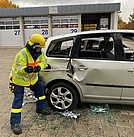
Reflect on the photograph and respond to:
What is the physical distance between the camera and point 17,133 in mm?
2900

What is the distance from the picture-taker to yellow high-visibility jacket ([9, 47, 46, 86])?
2828 millimetres

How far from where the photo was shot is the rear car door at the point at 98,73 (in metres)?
3.32

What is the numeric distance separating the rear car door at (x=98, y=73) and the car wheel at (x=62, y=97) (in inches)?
8.9

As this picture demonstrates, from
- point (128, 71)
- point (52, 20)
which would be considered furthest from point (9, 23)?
point (128, 71)

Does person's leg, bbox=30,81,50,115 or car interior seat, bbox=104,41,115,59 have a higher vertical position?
car interior seat, bbox=104,41,115,59


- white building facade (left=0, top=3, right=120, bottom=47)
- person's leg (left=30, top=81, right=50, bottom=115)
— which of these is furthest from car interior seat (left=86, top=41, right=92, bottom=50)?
white building facade (left=0, top=3, right=120, bottom=47)

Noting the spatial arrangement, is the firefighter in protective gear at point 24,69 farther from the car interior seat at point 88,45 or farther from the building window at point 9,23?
the building window at point 9,23

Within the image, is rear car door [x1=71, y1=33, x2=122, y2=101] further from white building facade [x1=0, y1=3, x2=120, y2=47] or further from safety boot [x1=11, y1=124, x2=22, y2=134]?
white building facade [x1=0, y1=3, x2=120, y2=47]

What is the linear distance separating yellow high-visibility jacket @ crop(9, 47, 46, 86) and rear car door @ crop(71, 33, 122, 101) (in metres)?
0.78

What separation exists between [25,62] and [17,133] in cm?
117

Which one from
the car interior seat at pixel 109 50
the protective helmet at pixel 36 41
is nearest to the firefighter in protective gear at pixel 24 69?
the protective helmet at pixel 36 41

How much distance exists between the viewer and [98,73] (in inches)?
132

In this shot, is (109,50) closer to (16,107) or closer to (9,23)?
(16,107)

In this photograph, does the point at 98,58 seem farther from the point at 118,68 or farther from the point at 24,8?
the point at 24,8
